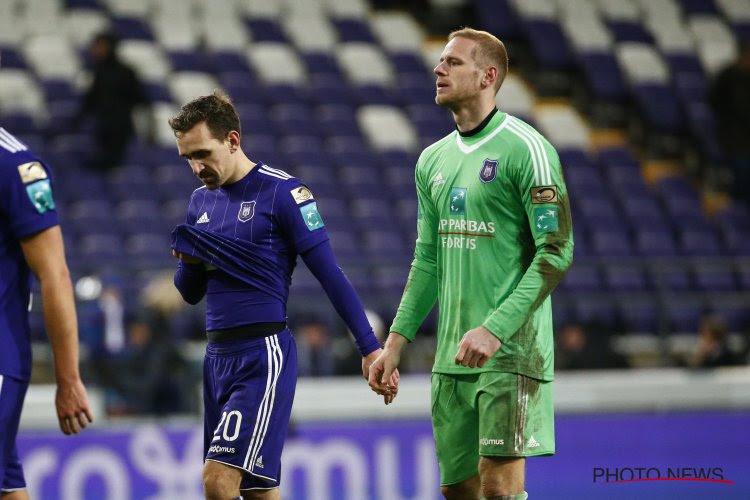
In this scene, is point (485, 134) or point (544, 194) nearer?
point (544, 194)

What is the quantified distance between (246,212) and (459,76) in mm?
1016

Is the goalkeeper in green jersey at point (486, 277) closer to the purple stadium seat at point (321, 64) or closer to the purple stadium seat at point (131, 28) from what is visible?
the purple stadium seat at point (321, 64)

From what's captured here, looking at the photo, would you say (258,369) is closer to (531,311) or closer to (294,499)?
(531,311)

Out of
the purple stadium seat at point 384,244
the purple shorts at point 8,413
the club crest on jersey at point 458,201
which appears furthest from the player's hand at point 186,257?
the purple stadium seat at point 384,244

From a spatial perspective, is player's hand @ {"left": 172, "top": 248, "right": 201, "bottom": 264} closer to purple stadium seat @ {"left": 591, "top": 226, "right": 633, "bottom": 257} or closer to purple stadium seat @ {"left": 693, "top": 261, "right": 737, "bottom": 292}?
purple stadium seat @ {"left": 693, "top": 261, "right": 737, "bottom": 292}

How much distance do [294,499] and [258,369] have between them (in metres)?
3.86

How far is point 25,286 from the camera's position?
12.1 ft

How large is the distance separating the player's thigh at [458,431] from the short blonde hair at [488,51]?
1194 mm

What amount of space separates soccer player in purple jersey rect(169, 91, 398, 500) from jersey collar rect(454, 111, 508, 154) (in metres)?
0.68

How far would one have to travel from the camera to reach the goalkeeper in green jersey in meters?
4.40

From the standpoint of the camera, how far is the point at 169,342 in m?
9.01

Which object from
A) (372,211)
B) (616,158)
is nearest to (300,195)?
(372,211)

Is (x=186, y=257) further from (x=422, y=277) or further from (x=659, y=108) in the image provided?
(x=659, y=108)

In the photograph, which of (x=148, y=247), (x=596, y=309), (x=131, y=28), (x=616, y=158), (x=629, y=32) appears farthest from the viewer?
(x=629, y=32)
